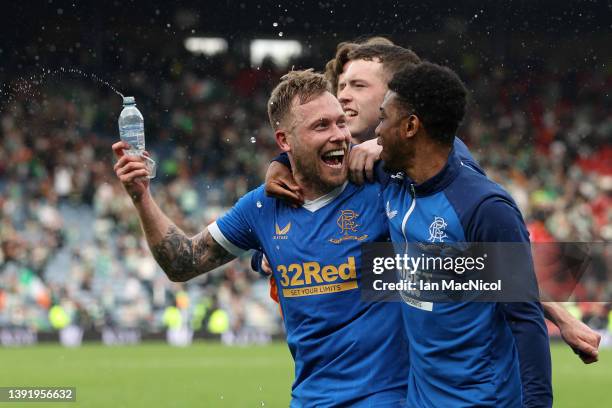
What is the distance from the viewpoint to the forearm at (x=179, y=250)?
4.66 meters

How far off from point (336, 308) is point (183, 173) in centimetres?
1928

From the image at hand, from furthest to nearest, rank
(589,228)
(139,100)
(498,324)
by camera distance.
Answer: (139,100) → (589,228) → (498,324)

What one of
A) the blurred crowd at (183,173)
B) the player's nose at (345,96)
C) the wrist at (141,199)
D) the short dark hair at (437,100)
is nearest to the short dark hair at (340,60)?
the player's nose at (345,96)

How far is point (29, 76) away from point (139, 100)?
4023mm

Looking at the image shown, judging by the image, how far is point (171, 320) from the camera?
1977 cm

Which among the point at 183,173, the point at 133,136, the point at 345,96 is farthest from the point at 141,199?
the point at 183,173

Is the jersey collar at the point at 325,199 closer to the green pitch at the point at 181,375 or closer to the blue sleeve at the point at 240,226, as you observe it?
the blue sleeve at the point at 240,226

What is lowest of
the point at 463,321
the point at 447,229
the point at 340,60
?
the point at 463,321

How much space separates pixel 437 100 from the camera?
12.2 ft

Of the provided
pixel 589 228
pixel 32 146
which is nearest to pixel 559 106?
pixel 589 228

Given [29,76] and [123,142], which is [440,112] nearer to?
[123,142]

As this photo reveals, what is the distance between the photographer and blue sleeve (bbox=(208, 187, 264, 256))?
4.56 metres
